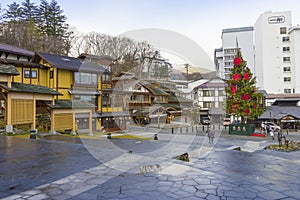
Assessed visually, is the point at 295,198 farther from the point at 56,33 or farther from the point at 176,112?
the point at 56,33

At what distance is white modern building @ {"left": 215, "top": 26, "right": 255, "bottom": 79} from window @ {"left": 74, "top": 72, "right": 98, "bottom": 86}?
42.1m

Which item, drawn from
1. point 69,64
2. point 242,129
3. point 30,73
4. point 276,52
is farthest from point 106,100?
point 276,52

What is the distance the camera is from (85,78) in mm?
29516

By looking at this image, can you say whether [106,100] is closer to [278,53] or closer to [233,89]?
[233,89]

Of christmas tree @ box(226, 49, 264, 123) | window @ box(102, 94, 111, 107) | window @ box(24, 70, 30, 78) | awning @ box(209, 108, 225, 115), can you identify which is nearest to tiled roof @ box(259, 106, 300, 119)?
christmas tree @ box(226, 49, 264, 123)

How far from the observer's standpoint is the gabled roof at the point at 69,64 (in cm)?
2635

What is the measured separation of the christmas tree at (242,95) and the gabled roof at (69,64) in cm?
1806

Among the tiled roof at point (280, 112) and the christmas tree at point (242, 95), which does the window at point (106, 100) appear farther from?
the tiled roof at point (280, 112)

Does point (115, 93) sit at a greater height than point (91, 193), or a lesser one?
greater

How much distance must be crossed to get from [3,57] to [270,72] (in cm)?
4887

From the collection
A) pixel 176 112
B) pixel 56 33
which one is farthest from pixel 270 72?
pixel 56 33

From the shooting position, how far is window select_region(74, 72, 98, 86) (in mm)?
28609

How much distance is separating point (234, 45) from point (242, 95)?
40075 millimetres

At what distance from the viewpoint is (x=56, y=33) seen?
140ft
